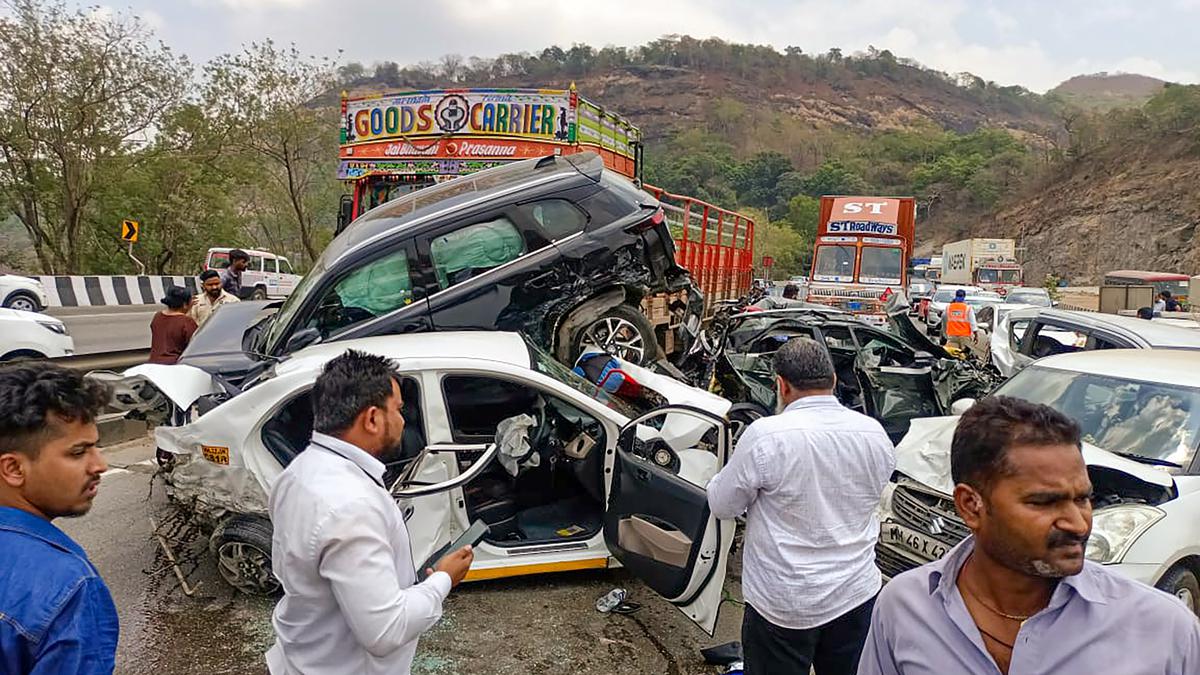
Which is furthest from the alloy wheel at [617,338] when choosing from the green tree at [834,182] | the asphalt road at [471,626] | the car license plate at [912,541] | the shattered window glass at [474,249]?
the green tree at [834,182]

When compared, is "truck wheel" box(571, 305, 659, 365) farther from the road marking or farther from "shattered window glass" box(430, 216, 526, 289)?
the road marking

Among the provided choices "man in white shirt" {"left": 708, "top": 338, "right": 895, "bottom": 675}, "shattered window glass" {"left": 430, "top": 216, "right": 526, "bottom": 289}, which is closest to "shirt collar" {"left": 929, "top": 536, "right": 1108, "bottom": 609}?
"man in white shirt" {"left": 708, "top": 338, "right": 895, "bottom": 675}

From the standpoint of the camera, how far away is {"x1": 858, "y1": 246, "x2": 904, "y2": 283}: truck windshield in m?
16.7

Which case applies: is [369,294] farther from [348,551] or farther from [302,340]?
[348,551]

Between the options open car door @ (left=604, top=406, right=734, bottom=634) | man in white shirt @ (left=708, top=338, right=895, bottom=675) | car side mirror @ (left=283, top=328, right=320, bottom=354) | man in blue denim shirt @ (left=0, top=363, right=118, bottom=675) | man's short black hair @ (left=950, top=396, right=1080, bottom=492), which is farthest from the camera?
car side mirror @ (left=283, top=328, right=320, bottom=354)

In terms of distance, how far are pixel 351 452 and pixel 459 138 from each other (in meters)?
7.95

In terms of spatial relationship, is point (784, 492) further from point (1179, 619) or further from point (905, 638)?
point (1179, 619)

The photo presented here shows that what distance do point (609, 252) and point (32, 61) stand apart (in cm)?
2246

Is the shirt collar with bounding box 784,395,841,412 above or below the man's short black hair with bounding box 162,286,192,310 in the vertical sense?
below

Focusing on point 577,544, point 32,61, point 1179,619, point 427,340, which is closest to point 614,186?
point 427,340

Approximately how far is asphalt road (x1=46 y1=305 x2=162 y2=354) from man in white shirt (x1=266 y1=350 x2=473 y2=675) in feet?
35.6

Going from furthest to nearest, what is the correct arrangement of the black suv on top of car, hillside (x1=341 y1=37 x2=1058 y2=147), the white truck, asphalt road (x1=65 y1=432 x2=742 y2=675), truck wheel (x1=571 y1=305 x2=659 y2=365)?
hillside (x1=341 y1=37 x2=1058 y2=147)
the white truck
truck wheel (x1=571 y1=305 x2=659 y2=365)
the black suv on top of car
asphalt road (x1=65 y1=432 x2=742 y2=675)

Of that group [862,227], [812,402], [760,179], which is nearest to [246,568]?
[812,402]

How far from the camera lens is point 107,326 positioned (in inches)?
576
